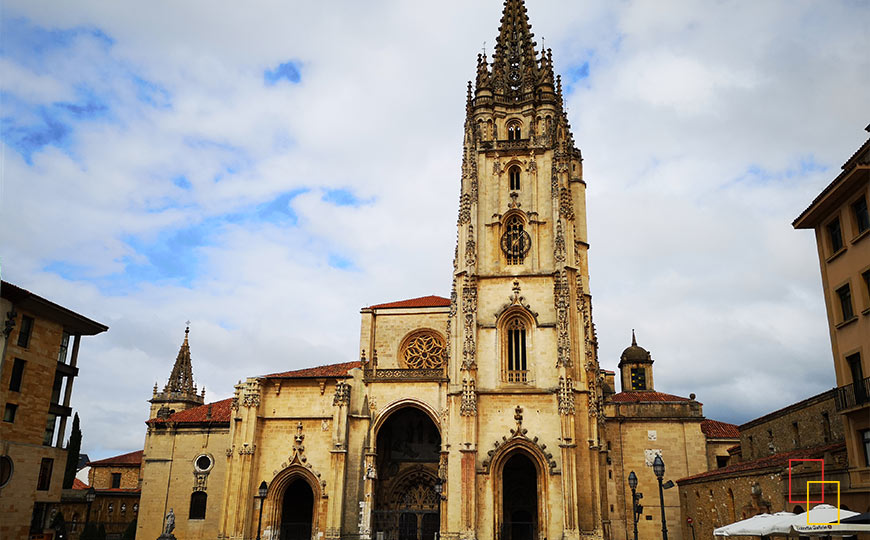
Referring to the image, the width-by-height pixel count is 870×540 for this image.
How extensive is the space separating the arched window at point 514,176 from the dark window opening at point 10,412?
2518cm

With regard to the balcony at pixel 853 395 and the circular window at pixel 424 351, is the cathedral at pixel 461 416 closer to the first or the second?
the circular window at pixel 424 351

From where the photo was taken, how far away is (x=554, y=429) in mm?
31188

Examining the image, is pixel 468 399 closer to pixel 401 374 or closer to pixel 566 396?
pixel 566 396

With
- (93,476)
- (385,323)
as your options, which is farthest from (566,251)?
(93,476)

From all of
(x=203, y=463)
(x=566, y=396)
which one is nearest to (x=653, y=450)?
(x=566, y=396)

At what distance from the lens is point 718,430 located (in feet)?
128

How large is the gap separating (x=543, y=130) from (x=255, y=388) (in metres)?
20.9

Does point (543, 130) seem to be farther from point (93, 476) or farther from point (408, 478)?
point (93, 476)

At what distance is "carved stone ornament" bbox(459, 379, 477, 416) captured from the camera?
3136cm

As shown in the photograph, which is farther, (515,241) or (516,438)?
(515,241)

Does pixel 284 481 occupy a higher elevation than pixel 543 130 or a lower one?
→ lower

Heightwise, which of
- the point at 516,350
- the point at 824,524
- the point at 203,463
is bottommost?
the point at 824,524

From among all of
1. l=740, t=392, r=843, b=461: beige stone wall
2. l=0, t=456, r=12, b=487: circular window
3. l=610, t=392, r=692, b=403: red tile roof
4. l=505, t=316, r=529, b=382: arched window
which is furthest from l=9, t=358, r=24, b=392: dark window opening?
l=610, t=392, r=692, b=403: red tile roof

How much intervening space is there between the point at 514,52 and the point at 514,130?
278 inches
